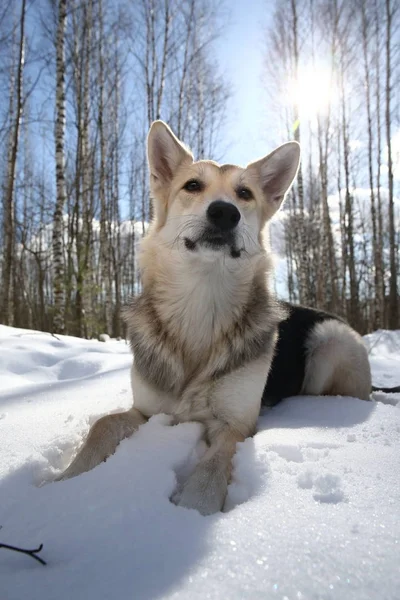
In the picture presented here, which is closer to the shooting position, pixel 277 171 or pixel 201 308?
pixel 201 308

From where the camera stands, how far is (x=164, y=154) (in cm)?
301

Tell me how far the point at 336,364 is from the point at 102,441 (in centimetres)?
212

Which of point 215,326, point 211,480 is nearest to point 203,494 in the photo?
point 211,480

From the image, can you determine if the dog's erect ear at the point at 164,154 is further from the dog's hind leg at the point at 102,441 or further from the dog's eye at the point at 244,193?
the dog's hind leg at the point at 102,441

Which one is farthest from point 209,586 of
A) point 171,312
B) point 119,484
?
point 171,312

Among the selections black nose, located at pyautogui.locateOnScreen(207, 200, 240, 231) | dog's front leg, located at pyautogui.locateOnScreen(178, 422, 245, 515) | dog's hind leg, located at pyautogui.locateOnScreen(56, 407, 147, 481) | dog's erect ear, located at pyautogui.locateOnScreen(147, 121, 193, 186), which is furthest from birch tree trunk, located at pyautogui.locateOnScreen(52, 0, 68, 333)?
dog's front leg, located at pyautogui.locateOnScreen(178, 422, 245, 515)

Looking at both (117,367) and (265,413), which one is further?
(117,367)

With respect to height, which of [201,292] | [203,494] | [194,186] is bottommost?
[203,494]

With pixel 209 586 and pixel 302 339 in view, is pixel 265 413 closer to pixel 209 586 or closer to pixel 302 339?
pixel 302 339

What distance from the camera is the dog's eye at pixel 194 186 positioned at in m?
2.74

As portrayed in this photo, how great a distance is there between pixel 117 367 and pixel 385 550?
11.5 ft

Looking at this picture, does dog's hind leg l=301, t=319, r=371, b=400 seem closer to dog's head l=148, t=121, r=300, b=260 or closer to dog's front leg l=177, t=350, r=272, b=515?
dog's front leg l=177, t=350, r=272, b=515

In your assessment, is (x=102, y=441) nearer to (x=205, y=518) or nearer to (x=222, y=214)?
(x=205, y=518)

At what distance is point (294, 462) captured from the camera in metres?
1.61
